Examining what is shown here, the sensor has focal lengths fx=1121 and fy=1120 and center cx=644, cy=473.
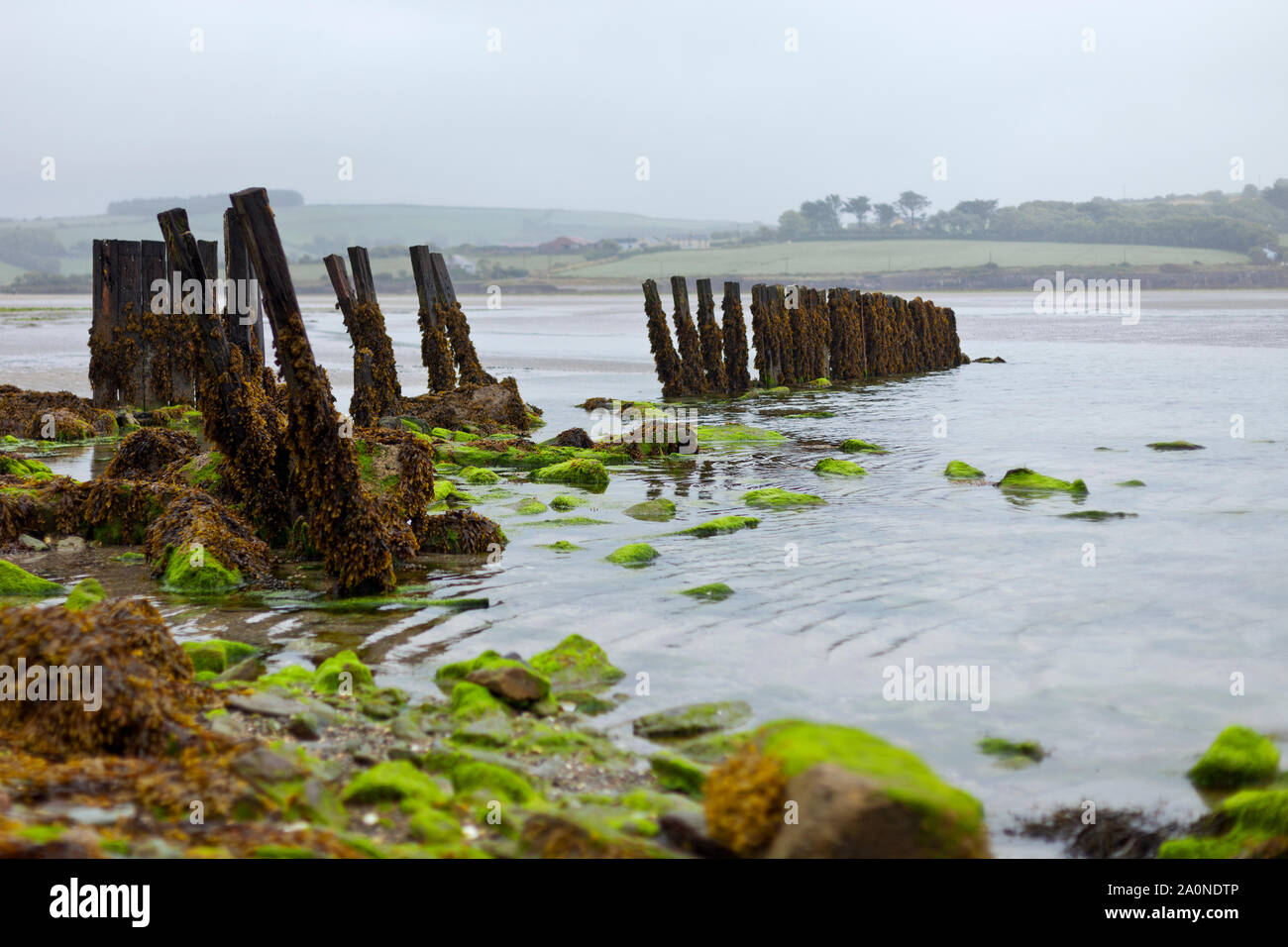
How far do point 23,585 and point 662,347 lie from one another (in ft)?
56.4

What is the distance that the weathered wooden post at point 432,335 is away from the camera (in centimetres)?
1938

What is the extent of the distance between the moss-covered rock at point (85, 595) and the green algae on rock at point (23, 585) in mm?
524

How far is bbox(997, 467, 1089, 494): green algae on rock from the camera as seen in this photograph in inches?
530

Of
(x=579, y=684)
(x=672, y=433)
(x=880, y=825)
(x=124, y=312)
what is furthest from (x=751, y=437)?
(x=880, y=825)

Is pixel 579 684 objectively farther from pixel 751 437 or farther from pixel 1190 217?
pixel 1190 217

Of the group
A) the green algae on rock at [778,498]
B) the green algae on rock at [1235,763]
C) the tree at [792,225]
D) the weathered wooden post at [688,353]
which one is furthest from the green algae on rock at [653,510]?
the tree at [792,225]

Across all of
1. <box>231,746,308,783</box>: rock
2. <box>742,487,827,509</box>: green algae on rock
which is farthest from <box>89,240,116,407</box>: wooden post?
<box>231,746,308,783</box>: rock

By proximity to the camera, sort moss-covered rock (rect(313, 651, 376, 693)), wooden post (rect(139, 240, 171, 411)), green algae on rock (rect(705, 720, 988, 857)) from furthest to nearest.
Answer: wooden post (rect(139, 240, 171, 411)) < moss-covered rock (rect(313, 651, 376, 693)) < green algae on rock (rect(705, 720, 988, 857))

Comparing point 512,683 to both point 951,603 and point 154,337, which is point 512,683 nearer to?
point 951,603

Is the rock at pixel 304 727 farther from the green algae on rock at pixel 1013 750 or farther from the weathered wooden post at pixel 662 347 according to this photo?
the weathered wooden post at pixel 662 347

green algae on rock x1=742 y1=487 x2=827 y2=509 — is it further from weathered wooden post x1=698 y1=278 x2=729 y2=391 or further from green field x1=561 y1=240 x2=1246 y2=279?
green field x1=561 y1=240 x2=1246 y2=279

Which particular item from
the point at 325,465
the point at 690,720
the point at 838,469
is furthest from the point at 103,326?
the point at 690,720

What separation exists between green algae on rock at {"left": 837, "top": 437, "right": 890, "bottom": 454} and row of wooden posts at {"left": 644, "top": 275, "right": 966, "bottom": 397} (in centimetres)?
600
